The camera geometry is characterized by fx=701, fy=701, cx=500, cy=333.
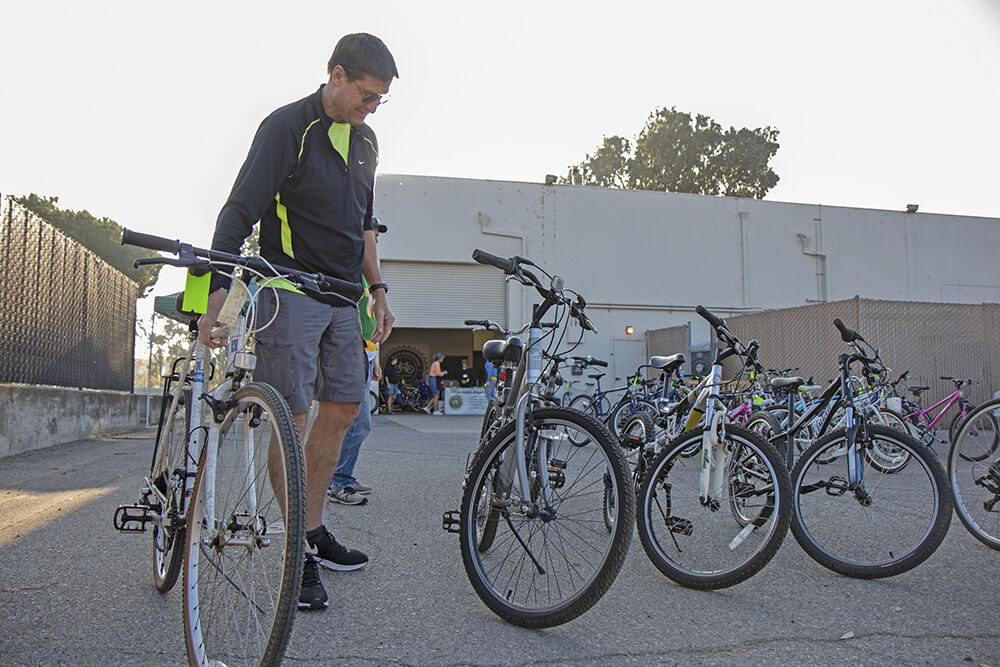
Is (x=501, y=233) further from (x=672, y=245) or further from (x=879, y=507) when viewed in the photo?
(x=879, y=507)

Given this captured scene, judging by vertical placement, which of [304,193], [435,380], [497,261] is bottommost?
[435,380]

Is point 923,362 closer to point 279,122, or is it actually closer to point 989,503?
point 989,503

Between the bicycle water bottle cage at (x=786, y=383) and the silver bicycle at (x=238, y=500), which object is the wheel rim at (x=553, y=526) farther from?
the bicycle water bottle cage at (x=786, y=383)

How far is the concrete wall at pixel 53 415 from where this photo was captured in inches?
259

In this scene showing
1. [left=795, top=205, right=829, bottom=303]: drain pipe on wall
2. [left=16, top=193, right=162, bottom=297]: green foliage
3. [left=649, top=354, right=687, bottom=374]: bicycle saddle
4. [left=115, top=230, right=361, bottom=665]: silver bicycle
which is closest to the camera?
[left=115, top=230, right=361, bottom=665]: silver bicycle

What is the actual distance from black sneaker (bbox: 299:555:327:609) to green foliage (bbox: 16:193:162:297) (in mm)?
33829

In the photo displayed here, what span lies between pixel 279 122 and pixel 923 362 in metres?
12.4

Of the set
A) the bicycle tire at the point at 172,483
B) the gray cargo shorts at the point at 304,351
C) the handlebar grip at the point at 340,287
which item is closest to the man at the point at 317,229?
the gray cargo shorts at the point at 304,351

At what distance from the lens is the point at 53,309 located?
811 centimetres

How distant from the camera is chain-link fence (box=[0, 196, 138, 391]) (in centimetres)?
688

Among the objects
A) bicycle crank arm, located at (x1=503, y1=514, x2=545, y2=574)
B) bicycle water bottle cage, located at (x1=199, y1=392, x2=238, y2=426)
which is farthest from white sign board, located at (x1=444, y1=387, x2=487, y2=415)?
bicycle water bottle cage, located at (x1=199, y1=392, x2=238, y2=426)

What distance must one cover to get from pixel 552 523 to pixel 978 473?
2594 millimetres

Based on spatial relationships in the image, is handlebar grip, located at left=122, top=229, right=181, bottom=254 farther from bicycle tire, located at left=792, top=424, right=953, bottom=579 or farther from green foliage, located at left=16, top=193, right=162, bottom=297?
green foliage, located at left=16, top=193, right=162, bottom=297

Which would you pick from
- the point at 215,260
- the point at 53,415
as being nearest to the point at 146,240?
the point at 215,260
